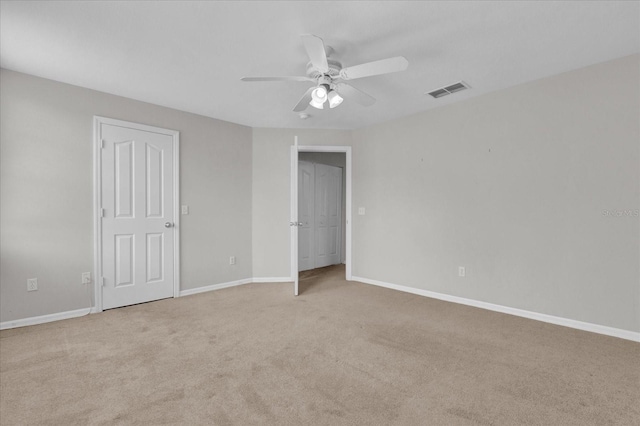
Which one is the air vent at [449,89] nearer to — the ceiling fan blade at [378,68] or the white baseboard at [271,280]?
the ceiling fan blade at [378,68]

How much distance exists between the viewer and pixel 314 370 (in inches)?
80.7

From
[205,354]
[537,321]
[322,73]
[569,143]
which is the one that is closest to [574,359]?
[537,321]

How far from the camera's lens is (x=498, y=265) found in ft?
10.9

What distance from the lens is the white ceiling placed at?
198 cm

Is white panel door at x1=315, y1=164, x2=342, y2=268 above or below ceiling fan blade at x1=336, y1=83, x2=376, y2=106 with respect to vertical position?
below

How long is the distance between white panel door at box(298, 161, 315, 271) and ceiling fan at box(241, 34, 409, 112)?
271 cm

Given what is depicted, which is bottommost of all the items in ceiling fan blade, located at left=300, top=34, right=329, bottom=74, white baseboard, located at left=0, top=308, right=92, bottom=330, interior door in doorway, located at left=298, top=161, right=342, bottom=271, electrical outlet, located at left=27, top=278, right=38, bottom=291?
white baseboard, located at left=0, top=308, right=92, bottom=330

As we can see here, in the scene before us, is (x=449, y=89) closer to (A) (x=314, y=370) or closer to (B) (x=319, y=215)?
(A) (x=314, y=370)

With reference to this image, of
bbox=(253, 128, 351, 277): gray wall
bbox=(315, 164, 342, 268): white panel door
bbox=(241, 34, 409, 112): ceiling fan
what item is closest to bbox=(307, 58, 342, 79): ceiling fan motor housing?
bbox=(241, 34, 409, 112): ceiling fan

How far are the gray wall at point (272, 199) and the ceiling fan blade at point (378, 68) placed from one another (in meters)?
2.45

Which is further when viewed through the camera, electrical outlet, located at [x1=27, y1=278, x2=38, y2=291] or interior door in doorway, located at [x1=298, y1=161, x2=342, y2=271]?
interior door in doorway, located at [x1=298, y1=161, x2=342, y2=271]

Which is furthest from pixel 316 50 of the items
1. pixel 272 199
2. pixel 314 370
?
pixel 272 199

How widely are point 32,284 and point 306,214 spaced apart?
12.6 feet

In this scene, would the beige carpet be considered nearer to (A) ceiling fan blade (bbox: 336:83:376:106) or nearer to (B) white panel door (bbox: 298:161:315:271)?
(A) ceiling fan blade (bbox: 336:83:376:106)
